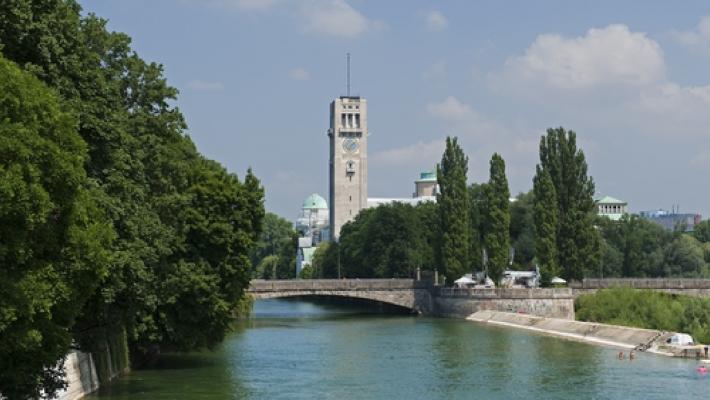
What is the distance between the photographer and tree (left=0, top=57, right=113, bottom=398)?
77.9 feet

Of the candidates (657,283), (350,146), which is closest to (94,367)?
(657,283)

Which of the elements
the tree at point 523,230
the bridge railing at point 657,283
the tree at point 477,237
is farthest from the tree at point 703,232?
the tree at point 477,237

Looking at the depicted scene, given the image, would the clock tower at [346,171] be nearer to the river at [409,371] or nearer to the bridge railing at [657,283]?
the bridge railing at [657,283]

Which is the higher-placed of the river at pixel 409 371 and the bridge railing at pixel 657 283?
the bridge railing at pixel 657 283

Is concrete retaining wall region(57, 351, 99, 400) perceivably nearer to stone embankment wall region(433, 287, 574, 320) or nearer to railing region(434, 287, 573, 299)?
railing region(434, 287, 573, 299)

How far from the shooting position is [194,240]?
51.1m

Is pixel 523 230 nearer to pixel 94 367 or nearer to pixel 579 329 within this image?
pixel 579 329

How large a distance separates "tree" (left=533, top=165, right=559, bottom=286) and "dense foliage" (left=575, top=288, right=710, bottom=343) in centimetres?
369

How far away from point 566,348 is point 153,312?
92.4 ft

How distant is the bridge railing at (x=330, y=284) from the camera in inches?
4072

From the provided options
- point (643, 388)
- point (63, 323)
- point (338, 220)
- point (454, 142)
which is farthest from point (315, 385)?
point (338, 220)

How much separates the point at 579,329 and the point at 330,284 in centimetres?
3256

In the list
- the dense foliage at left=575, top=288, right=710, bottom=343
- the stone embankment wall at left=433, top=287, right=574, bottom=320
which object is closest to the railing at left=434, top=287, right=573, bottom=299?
the stone embankment wall at left=433, top=287, right=574, bottom=320

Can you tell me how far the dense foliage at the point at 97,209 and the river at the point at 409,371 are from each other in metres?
2.72
